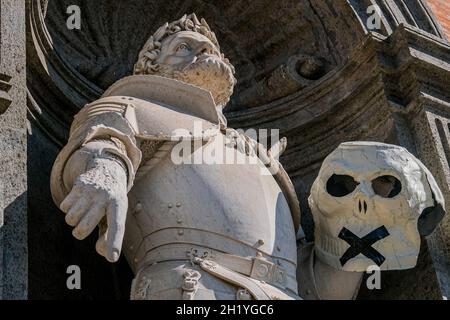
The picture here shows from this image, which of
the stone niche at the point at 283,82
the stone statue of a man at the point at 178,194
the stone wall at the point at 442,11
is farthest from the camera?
the stone wall at the point at 442,11

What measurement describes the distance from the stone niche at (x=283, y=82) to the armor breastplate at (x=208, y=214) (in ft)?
2.31

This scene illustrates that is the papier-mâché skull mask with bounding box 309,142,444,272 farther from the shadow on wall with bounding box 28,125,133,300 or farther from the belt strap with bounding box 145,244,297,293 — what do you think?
the shadow on wall with bounding box 28,125,133,300

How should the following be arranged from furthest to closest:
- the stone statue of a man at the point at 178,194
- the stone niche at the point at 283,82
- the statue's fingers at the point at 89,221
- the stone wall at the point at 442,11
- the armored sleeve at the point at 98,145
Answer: the stone wall at the point at 442,11
the stone niche at the point at 283,82
the armored sleeve at the point at 98,145
the stone statue of a man at the point at 178,194
the statue's fingers at the point at 89,221

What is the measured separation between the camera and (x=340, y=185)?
5.55m

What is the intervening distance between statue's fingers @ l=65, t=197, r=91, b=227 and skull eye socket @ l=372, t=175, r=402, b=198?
1424 millimetres

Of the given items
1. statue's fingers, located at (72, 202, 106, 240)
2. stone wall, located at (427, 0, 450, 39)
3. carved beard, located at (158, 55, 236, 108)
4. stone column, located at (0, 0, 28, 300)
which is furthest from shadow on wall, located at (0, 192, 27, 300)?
stone wall, located at (427, 0, 450, 39)

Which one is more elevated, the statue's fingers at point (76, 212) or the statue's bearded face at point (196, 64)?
the statue's bearded face at point (196, 64)

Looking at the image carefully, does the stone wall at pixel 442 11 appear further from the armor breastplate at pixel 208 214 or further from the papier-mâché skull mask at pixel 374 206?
the armor breastplate at pixel 208 214

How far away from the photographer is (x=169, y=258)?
5.05 meters

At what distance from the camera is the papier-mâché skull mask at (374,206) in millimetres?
5418

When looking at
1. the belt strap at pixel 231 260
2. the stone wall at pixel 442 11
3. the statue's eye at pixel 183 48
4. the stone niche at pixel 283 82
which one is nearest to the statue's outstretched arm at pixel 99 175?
the belt strap at pixel 231 260

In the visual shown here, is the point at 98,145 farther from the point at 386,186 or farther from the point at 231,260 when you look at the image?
the point at 386,186

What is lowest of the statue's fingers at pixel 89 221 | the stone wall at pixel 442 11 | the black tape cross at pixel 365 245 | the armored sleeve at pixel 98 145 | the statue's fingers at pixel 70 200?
the statue's fingers at pixel 89 221

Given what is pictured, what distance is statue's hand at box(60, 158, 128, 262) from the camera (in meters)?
4.64
